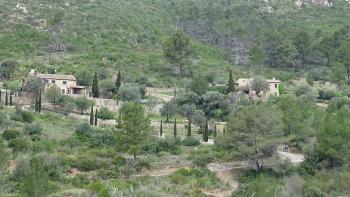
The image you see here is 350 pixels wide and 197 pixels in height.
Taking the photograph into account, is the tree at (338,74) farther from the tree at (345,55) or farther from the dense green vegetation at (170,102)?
the tree at (345,55)

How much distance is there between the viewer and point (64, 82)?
5288 centimetres

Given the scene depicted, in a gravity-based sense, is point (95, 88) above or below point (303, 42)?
below

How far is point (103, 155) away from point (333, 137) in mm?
14001

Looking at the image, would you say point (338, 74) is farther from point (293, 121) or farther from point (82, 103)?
point (82, 103)

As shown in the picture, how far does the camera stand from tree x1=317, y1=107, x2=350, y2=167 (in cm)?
3678

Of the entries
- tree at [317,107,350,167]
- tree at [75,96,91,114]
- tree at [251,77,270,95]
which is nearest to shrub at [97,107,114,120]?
tree at [75,96,91,114]

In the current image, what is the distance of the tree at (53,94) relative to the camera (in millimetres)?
47875

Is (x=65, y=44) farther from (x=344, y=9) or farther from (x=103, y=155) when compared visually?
(x=344, y=9)

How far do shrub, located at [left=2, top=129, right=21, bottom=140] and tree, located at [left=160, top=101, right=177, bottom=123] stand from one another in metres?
12.9

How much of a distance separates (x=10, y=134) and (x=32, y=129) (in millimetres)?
1980

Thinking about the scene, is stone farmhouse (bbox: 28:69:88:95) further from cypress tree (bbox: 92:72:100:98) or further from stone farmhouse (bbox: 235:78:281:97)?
stone farmhouse (bbox: 235:78:281:97)

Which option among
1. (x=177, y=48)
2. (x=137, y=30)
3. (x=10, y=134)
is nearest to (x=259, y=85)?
(x=177, y=48)

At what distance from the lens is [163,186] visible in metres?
33.7

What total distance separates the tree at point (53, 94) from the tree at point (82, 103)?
2.02 m
